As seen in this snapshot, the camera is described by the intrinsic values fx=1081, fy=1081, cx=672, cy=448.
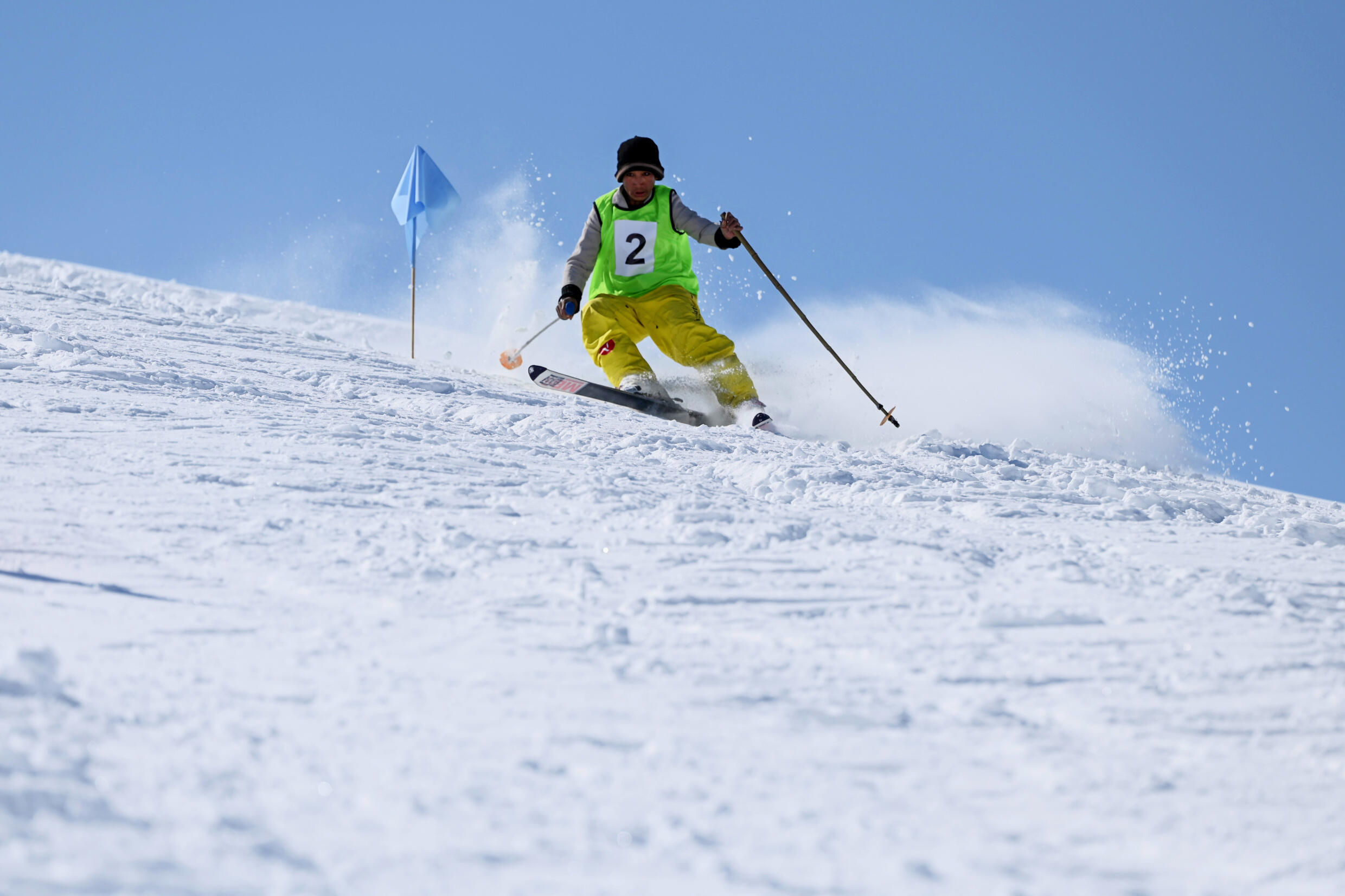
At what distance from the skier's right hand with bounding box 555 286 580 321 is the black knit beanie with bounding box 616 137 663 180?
0.80m

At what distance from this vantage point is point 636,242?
6.98 meters

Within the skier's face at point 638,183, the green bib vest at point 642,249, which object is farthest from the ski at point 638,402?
the skier's face at point 638,183

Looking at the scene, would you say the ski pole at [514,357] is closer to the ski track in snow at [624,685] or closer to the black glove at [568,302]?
the black glove at [568,302]

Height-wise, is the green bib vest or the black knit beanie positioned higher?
the black knit beanie

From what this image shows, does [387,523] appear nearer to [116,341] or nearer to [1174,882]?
[1174,882]

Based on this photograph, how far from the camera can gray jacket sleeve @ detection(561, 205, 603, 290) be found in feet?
22.9

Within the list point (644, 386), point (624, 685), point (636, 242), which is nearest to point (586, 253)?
point (636, 242)

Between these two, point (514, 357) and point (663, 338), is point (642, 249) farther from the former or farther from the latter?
point (514, 357)

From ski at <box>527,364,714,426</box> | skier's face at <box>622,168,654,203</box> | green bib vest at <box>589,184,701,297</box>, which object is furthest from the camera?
green bib vest at <box>589,184,701,297</box>

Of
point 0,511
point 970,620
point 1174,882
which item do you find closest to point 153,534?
point 0,511

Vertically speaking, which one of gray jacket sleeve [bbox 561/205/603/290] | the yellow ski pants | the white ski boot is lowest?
the white ski boot

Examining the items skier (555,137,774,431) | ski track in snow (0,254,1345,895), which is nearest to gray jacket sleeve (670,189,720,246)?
skier (555,137,774,431)

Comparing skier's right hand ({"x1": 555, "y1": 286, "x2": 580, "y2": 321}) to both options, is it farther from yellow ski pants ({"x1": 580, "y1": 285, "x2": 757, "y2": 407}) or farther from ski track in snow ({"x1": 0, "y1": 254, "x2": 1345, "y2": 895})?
ski track in snow ({"x1": 0, "y1": 254, "x2": 1345, "y2": 895})

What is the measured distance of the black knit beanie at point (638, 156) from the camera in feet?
22.3
